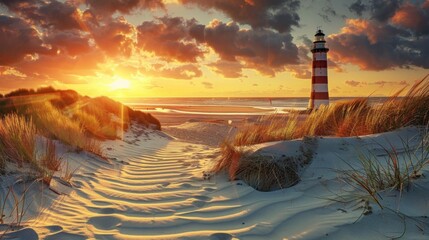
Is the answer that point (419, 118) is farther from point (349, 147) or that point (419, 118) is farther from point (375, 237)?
point (375, 237)

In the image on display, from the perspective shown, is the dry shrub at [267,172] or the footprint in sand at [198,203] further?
the dry shrub at [267,172]

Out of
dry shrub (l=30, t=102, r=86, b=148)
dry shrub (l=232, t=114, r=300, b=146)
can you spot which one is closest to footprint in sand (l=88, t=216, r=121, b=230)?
dry shrub (l=232, t=114, r=300, b=146)

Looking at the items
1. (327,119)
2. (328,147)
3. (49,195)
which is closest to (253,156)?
(328,147)

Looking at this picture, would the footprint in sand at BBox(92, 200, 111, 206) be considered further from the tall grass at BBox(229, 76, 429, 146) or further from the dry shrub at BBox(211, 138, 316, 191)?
the tall grass at BBox(229, 76, 429, 146)

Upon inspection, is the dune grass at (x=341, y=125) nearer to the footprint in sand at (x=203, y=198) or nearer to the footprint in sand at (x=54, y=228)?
the footprint in sand at (x=203, y=198)

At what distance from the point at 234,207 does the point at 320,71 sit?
15.0 meters

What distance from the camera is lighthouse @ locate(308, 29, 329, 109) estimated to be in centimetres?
1659

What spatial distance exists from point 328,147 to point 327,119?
2.51 m

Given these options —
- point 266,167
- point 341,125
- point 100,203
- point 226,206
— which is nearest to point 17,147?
point 100,203

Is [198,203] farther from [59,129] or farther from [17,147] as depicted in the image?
[59,129]

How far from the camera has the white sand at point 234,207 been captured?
2324 millimetres

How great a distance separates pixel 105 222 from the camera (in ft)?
9.25

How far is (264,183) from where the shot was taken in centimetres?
363

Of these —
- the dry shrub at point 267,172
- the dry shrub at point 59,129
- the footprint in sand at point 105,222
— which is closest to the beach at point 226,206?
the footprint in sand at point 105,222
